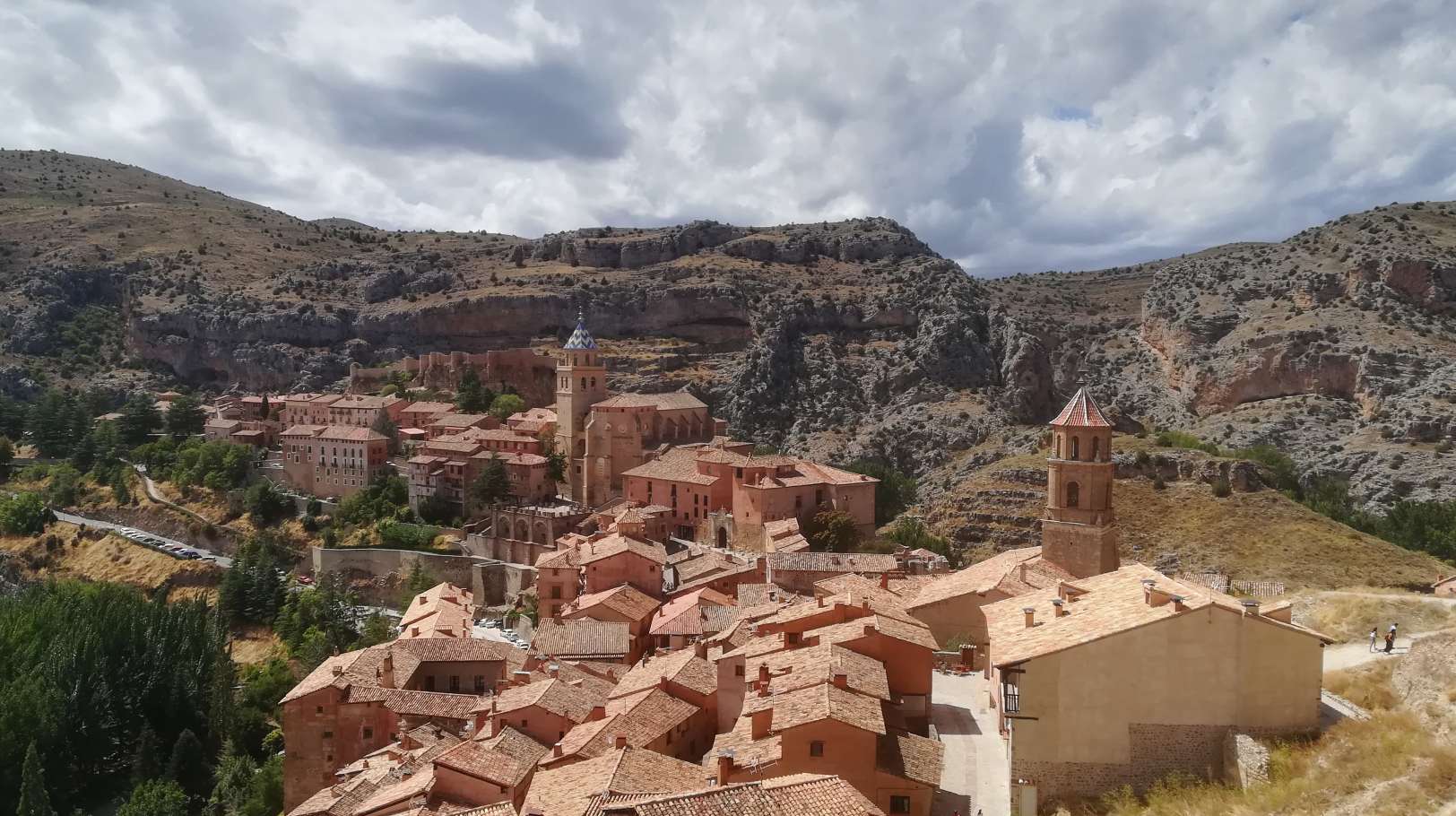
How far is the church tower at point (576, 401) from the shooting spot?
1909 inches

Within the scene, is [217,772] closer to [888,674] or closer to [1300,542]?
[888,674]

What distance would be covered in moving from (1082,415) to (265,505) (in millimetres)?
42447

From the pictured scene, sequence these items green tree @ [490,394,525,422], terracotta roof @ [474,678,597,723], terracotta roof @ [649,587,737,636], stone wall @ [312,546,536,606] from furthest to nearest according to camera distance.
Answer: green tree @ [490,394,525,422], stone wall @ [312,546,536,606], terracotta roof @ [649,587,737,636], terracotta roof @ [474,678,597,723]

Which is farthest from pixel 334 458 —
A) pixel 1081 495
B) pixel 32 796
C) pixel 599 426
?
pixel 1081 495

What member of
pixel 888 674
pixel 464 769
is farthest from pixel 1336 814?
pixel 464 769

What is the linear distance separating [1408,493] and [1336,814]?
46.4 metres

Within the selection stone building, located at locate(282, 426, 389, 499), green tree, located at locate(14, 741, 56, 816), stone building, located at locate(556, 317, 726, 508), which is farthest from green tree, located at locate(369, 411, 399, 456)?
green tree, located at locate(14, 741, 56, 816)

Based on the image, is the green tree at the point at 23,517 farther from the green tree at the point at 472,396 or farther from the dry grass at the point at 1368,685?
the dry grass at the point at 1368,685

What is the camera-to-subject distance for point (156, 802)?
24.4 m

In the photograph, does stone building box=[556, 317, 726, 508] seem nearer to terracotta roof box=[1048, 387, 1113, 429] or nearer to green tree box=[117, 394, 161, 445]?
terracotta roof box=[1048, 387, 1113, 429]

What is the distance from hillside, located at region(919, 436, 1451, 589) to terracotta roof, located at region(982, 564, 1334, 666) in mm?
18491

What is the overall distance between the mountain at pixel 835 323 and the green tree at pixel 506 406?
1238cm

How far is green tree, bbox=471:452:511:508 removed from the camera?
4559 cm

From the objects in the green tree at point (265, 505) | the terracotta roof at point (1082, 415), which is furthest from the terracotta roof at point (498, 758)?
the green tree at point (265, 505)
